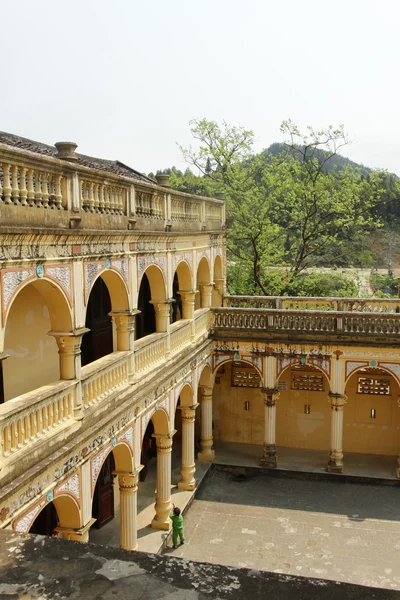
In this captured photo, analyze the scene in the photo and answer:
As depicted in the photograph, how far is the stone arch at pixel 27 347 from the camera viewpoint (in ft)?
36.8

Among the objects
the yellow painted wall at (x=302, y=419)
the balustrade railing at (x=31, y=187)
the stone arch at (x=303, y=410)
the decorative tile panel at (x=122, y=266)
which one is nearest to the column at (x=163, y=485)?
the decorative tile panel at (x=122, y=266)

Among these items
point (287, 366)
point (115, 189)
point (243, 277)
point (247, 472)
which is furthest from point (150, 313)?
point (243, 277)

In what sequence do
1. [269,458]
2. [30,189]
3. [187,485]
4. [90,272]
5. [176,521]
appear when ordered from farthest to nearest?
[269,458] → [187,485] → [176,521] → [90,272] → [30,189]

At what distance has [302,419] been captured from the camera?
2119 cm

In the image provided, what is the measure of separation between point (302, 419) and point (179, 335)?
7.87 meters

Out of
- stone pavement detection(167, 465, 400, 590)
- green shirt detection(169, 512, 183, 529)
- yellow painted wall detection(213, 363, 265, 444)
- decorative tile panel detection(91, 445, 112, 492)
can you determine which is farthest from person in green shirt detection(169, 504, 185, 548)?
yellow painted wall detection(213, 363, 265, 444)

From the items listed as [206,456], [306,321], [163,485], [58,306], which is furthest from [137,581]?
[206,456]

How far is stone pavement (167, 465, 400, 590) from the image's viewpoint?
13.7 meters

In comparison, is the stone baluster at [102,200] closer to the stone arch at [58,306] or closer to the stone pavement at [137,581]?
the stone arch at [58,306]

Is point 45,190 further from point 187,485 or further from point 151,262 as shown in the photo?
point 187,485

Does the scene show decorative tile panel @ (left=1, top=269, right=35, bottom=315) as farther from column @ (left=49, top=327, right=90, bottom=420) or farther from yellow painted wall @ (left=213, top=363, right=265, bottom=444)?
yellow painted wall @ (left=213, top=363, right=265, bottom=444)

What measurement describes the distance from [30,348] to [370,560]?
9.25 meters

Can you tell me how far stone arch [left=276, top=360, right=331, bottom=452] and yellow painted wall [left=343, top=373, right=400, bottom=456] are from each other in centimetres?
72

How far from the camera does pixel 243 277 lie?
30188 mm
